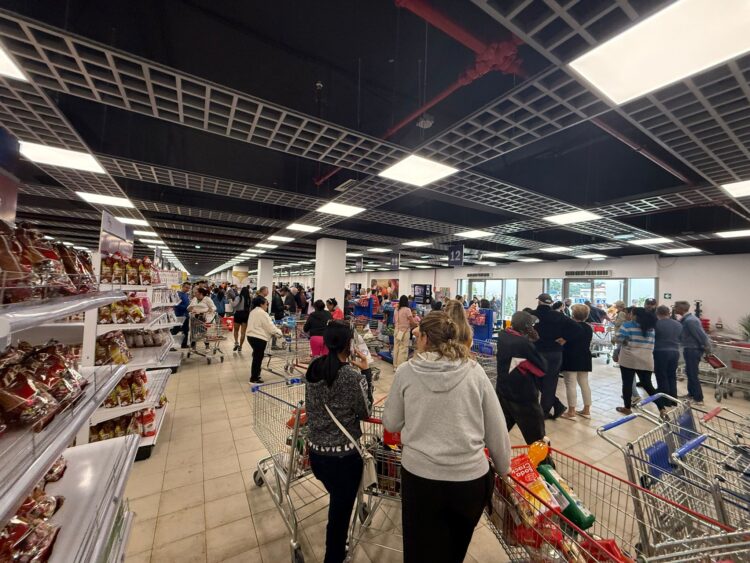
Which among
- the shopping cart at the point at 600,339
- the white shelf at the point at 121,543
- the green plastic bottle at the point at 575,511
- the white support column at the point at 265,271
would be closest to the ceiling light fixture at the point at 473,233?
the shopping cart at the point at 600,339

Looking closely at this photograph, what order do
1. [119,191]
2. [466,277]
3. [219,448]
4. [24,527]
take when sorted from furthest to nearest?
1. [466,277]
2. [119,191]
3. [219,448]
4. [24,527]

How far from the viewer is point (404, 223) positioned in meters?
7.29

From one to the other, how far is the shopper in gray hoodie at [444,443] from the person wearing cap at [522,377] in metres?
1.56

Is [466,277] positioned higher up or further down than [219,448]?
higher up

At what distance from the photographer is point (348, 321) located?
3.24 meters

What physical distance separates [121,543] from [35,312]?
56.9 inches

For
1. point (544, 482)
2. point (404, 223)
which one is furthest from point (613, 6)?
point (404, 223)

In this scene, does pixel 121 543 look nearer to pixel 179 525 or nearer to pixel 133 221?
pixel 179 525

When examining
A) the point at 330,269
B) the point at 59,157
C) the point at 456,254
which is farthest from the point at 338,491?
the point at 456,254

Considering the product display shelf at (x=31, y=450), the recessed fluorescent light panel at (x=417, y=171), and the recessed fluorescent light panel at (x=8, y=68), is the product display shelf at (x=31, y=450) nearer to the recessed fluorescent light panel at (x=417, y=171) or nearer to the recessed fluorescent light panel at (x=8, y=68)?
the recessed fluorescent light panel at (x=8, y=68)

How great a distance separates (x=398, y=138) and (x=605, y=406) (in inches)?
228

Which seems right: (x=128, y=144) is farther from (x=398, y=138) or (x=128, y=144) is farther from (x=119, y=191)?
(x=398, y=138)

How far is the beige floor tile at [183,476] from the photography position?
3.04 m

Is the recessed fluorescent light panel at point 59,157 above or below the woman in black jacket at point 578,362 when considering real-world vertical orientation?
above
